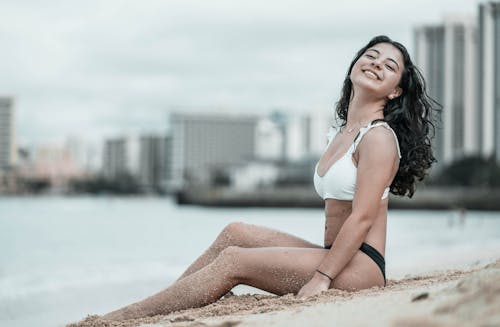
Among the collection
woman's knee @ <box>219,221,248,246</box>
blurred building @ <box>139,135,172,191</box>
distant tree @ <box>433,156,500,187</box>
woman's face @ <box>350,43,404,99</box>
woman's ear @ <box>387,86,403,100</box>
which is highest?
woman's face @ <box>350,43,404,99</box>

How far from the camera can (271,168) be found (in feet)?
446

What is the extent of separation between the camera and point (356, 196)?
3.34m

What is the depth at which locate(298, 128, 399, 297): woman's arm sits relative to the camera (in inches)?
131

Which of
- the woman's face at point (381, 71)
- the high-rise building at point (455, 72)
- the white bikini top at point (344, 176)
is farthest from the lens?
the high-rise building at point (455, 72)

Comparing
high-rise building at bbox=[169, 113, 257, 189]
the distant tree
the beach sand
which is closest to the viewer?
the beach sand

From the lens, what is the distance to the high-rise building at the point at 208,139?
178875 mm

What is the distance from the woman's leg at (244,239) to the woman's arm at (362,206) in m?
0.39

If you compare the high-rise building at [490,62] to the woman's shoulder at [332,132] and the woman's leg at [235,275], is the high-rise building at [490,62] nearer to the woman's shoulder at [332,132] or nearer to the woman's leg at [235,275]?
the woman's shoulder at [332,132]

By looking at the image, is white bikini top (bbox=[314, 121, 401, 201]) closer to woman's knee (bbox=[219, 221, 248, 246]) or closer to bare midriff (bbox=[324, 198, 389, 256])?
bare midriff (bbox=[324, 198, 389, 256])

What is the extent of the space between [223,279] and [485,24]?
69.6 m

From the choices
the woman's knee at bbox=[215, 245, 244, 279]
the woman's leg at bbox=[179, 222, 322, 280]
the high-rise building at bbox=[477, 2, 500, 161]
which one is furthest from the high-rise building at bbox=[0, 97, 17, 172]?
the woman's knee at bbox=[215, 245, 244, 279]

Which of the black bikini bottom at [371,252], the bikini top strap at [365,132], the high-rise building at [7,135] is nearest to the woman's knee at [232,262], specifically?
the black bikini bottom at [371,252]

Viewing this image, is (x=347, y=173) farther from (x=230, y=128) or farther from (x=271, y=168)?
(x=230, y=128)

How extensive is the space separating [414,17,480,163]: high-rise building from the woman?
8067 cm
